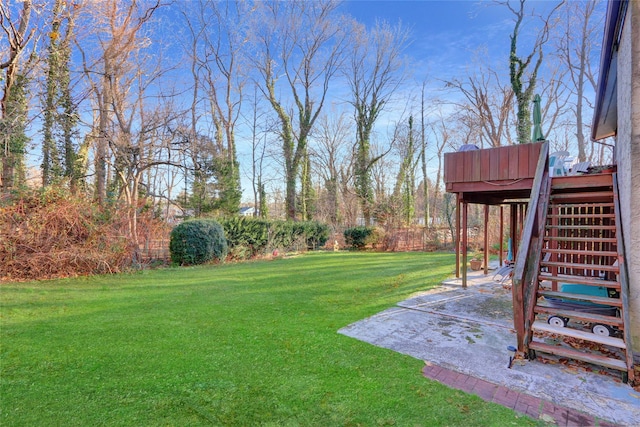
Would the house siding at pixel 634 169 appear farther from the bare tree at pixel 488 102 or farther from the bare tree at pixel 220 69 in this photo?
the bare tree at pixel 488 102

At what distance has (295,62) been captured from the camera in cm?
1906

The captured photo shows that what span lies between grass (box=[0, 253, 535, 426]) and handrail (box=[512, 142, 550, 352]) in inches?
42.1

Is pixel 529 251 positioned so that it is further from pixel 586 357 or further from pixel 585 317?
pixel 586 357

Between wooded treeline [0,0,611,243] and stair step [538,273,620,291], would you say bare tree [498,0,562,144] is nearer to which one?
wooded treeline [0,0,611,243]

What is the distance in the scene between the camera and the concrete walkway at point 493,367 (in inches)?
91.5

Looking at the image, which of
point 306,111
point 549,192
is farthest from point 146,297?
point 306,111

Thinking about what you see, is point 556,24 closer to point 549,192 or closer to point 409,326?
point 549,192

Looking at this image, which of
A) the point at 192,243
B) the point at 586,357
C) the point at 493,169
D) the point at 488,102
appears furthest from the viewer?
the point at 488,102

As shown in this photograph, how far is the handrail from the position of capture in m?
3.07

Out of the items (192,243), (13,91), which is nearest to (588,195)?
(192,243)

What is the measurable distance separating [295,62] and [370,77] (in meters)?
4.71

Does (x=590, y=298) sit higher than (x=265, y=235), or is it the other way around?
(x=265, y=235)

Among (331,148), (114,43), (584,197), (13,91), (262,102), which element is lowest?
(584,197)

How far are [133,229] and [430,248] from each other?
12065 mm
